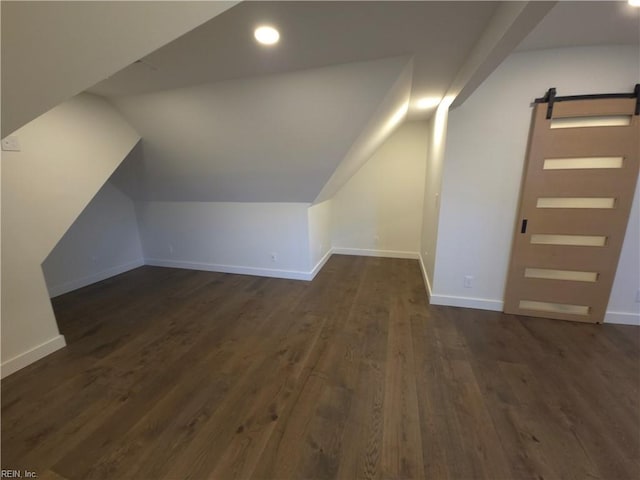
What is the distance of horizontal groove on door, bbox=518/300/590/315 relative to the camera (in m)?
2.53

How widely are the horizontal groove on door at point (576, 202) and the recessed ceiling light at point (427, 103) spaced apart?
1475 mm

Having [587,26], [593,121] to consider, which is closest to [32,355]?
[587,26]

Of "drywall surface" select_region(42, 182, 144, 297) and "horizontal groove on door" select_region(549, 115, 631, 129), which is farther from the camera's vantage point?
"drywall surface" select_region(42, 182, 144, 297)

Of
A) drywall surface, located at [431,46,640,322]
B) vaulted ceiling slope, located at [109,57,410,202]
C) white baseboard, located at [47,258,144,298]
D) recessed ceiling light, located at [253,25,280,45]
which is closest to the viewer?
recessed ceiling light, located at [253,25,280,45]

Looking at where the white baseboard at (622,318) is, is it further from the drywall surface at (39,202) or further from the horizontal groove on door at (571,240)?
the drywall surface at (39,202)

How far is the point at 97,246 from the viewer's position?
3.66 meters

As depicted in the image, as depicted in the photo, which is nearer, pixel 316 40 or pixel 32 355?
pixel 316 40

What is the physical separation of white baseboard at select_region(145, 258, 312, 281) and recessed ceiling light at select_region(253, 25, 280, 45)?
8.90ft

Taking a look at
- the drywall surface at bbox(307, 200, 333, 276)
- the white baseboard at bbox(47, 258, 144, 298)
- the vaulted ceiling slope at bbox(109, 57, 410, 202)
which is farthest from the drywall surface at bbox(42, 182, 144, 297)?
the drywall surface at bbox(307, 200, 333, 276)

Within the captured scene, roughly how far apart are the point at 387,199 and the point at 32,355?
4.50m

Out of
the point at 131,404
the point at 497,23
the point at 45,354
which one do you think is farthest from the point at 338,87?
the point at 45,354

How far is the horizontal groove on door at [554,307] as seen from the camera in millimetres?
2529

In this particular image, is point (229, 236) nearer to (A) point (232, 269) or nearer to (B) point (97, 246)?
(A) point (232, 269)

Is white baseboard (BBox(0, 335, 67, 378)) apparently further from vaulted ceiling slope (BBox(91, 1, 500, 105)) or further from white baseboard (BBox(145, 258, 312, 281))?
vaulted ceiling slope (BBox(91, 1, 500, 105))
